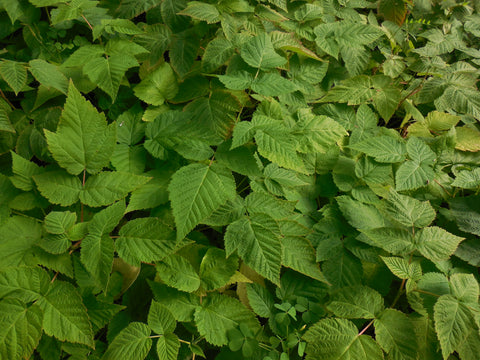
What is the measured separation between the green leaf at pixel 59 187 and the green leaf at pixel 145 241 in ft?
0.86

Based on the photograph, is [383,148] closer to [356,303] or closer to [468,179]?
[468,179]

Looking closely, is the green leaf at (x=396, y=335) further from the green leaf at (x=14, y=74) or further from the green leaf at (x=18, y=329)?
the green leaf at (x=14, y=74)

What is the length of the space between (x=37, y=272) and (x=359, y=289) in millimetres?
→ 1159

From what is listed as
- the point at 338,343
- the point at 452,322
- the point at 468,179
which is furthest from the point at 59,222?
the point at 468,179

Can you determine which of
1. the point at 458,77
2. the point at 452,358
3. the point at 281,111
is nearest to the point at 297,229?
the point at 281,111

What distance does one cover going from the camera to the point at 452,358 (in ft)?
4.26

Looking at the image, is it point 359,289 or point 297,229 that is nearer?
point 359,289

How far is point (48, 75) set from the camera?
4.89 feet

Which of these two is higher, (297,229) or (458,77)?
(458,77)

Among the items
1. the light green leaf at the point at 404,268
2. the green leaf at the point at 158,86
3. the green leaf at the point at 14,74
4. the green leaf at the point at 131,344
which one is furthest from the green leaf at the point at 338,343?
the green leaf at the point at 14,74

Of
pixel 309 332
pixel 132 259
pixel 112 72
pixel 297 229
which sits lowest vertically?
pixel 309 332

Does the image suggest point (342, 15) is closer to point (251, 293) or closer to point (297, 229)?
point (297, 229)

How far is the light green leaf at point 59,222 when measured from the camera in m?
1.18

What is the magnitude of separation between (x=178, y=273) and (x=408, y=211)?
39.4 inches
